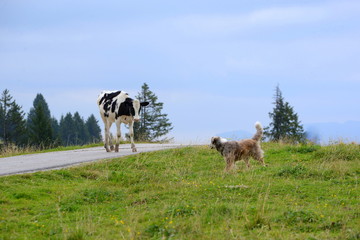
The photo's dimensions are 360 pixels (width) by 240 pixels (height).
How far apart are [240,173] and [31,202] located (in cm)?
612

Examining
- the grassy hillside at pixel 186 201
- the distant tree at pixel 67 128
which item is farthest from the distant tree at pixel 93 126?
the grassy hillside at pixel 186 201

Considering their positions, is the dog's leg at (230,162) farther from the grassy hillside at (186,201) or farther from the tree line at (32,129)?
the tree line at (32,129)

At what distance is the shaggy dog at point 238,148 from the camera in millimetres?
15414

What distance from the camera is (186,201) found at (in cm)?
1102

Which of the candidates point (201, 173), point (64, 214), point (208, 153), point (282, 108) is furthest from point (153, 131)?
point (64, 214)

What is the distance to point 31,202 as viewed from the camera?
11.9 metres

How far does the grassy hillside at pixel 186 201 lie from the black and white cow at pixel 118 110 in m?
4.33

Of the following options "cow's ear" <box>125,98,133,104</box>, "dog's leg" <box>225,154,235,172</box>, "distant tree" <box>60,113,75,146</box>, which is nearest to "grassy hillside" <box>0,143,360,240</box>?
"dog's leg" <box>225,154,235,172</box>

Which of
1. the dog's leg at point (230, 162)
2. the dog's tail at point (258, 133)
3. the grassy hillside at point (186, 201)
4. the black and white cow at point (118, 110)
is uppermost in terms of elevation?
the black and white cow at point (118, 110)

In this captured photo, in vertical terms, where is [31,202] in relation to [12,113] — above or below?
below

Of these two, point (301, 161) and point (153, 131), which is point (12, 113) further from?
point (301, 161)

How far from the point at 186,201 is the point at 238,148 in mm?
4913

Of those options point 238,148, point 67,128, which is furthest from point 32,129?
point 238,148

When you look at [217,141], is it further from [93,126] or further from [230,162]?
[93,126]
